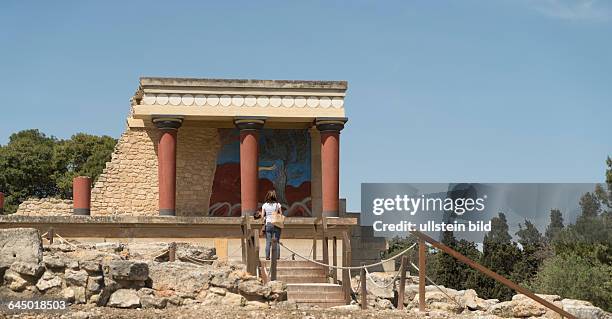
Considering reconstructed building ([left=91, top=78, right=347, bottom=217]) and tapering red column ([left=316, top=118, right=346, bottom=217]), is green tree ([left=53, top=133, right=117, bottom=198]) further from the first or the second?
tapering red column ([left=316, top=118, right=346, bottom=217])

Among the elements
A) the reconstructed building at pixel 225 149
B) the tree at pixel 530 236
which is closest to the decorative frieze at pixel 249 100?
the reconstructed building at pixel 225 149

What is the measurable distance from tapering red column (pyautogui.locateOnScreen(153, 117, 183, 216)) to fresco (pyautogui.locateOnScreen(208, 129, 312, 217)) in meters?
2.62

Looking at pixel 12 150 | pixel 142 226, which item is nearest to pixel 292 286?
pixel 142 226

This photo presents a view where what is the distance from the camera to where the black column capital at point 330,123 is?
26.4 m

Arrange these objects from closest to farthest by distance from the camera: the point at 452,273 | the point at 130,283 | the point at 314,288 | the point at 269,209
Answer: the point at 130,283 → the point at 314,288 → the point at 269,209 → the point at 452,273

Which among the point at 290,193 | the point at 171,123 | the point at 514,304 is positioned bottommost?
the point at 514,304

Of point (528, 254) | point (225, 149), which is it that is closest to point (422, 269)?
point (225, 149)

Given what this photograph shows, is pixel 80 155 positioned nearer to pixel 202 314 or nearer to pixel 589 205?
pixel 589 205

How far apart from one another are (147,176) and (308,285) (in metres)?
12.1

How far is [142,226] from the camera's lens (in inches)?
938

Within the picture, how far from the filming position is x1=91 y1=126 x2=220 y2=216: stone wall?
2814 cm

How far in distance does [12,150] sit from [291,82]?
106 ft

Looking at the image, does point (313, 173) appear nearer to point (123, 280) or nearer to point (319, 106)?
point (319, 106)

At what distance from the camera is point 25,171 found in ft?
181
